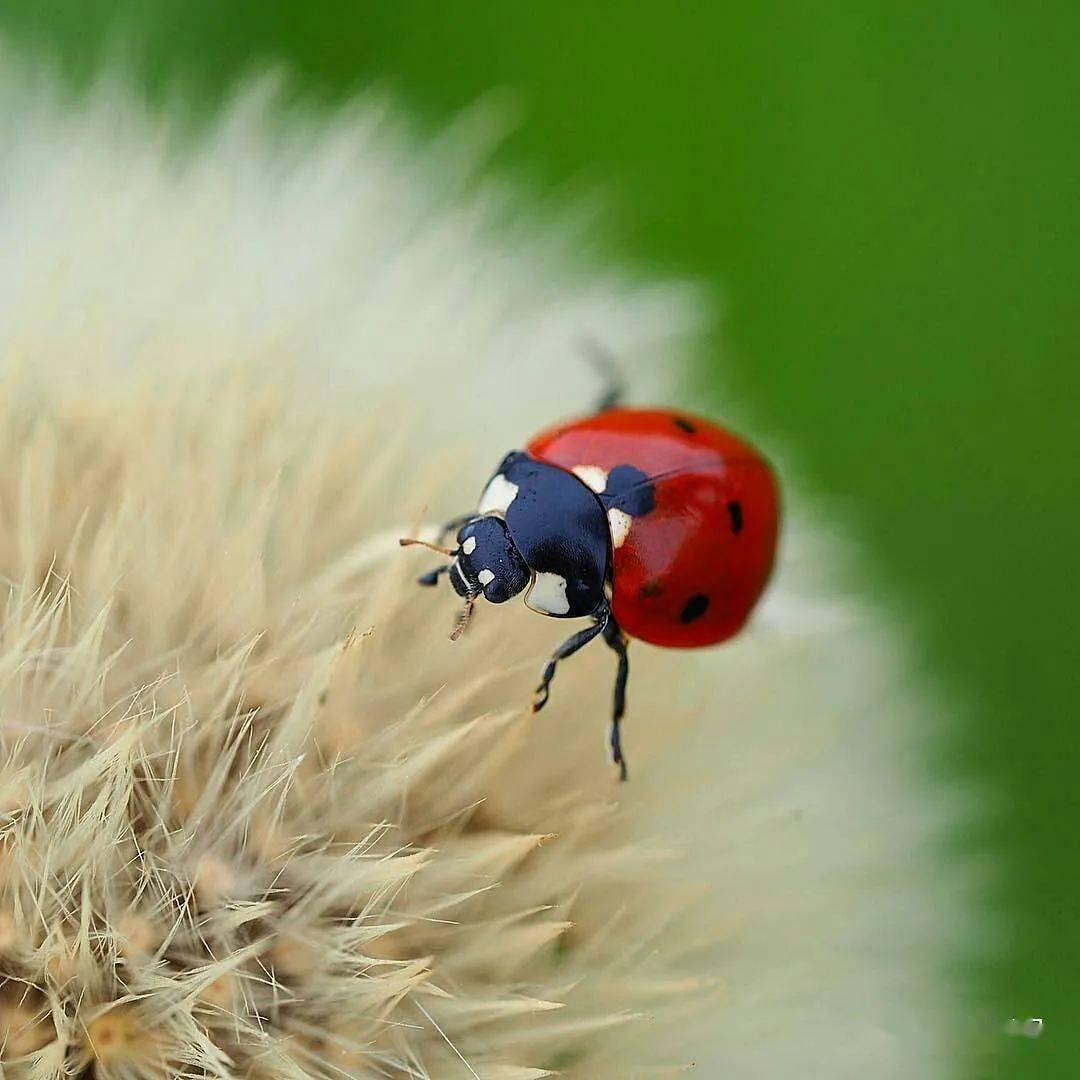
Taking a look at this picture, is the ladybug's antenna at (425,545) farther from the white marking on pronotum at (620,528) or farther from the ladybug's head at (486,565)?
the white marking on pronotum at (620,528)

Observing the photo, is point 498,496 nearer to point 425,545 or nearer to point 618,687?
point 425,545

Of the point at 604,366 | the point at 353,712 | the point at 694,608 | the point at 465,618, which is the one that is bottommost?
the point at 353,712

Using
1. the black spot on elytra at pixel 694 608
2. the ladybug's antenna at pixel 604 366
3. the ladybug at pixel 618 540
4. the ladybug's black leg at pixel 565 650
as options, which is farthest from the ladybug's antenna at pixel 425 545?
the ladybug's antenna at pixel 604 366

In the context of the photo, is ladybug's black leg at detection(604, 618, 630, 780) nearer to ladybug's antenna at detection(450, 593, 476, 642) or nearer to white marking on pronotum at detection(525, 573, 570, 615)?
white marking on pronotum at detection(525, 573, 570, 615)

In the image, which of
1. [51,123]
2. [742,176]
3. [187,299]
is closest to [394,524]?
[187,299]

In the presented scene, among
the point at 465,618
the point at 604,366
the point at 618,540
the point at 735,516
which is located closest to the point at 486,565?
the point at 465,618

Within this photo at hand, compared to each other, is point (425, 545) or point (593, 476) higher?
point (593, 476)
